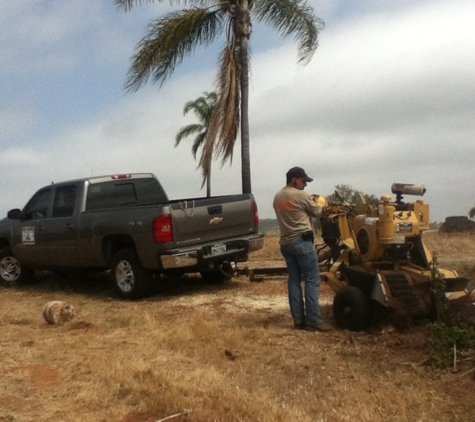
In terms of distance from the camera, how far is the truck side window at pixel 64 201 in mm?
10055

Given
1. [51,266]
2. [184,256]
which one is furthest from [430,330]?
[51,266]

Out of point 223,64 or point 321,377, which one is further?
point 223,64

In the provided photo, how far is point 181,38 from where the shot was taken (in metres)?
15.8

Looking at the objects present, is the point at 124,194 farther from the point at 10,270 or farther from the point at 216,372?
the point at 216,372

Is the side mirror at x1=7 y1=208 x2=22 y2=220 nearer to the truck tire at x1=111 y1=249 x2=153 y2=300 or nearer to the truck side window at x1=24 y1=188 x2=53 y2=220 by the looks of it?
the truck side window at x1=24 y1=188 x2=53 y2=220

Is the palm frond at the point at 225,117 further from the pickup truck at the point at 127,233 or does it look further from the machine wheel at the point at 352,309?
the machine wheel at the point at 352,309

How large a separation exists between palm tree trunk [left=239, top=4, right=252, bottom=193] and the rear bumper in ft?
20.9

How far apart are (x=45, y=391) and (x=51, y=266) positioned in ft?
20.5

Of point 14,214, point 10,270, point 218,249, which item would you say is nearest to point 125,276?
point 218,249

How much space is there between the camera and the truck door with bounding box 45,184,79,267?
9906 millimetres

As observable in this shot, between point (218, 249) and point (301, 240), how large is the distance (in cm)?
264

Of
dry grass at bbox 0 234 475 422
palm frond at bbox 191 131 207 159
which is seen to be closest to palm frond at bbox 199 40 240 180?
dry grass at bbox 0 234 475 422

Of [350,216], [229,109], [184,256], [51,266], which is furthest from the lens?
[229,109]

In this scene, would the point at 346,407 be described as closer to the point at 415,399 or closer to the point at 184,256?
the point at 415,399
